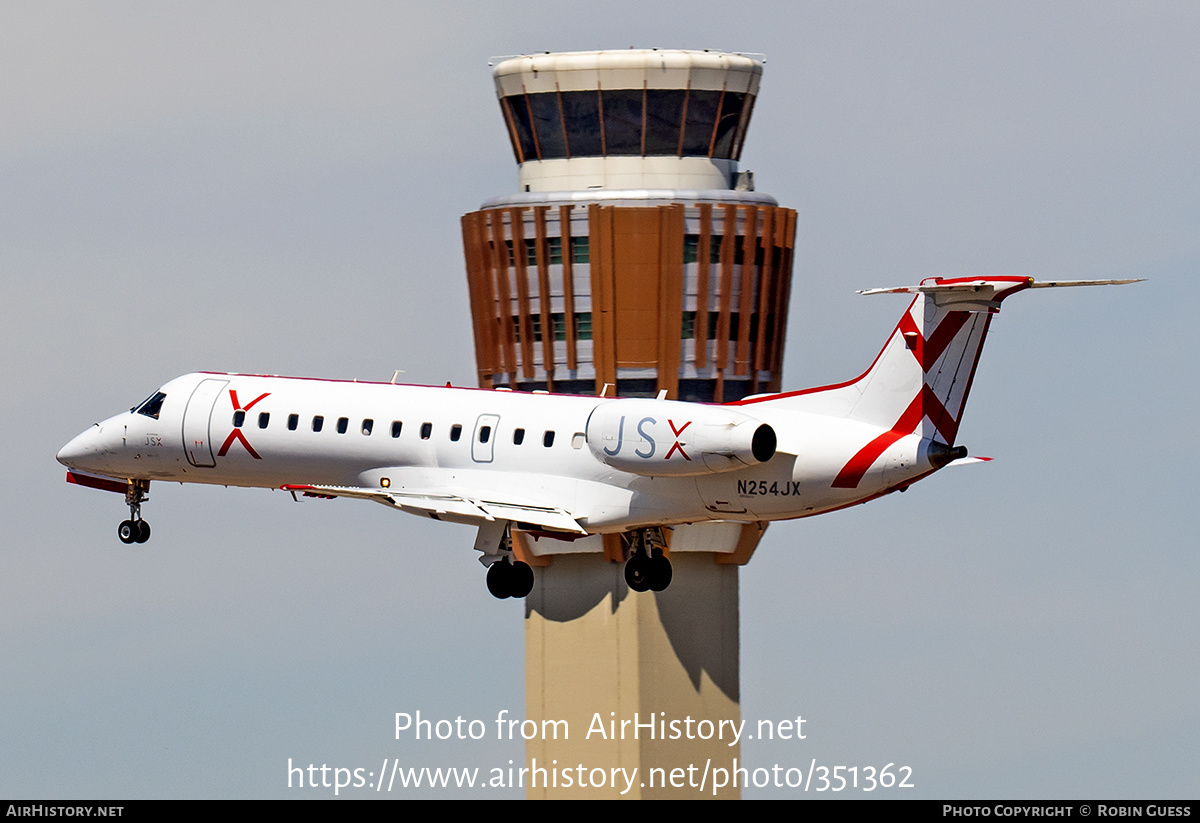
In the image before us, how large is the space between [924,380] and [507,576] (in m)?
8.98

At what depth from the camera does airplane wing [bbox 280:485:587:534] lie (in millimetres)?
66750

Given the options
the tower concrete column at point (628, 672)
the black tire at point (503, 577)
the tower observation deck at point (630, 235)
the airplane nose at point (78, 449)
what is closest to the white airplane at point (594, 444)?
the black tire at point (503, 577)

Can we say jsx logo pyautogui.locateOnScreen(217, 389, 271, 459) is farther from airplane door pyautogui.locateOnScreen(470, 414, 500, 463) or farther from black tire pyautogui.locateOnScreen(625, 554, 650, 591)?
black tire pyautogui.locateOnScreen(625, 554, 650, 591)

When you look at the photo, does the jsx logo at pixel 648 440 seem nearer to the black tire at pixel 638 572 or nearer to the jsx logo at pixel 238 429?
the black tire at pixel 638 572

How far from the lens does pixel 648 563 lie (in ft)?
222

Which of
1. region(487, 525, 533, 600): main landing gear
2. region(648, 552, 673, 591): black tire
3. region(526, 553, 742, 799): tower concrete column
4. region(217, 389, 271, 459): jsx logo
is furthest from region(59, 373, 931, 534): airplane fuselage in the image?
region(526, 553, 742, 799): tower concrete column

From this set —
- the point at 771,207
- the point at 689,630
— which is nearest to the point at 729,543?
the point at 689,630

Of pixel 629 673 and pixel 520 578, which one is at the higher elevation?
pixel 520 578

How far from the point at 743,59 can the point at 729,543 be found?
506 inches

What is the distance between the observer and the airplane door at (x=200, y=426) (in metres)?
70.8

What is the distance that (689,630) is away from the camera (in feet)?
309

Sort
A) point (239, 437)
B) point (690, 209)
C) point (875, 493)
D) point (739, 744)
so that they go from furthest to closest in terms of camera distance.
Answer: point (739, 744), point (690, 209), point (239, 437), point (875, 493)
